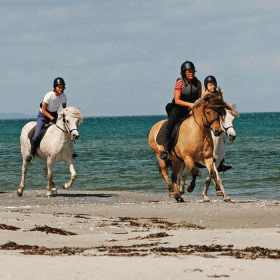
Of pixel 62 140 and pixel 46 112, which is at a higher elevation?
pixel 46 112

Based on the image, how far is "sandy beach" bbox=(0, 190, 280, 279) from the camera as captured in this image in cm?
587

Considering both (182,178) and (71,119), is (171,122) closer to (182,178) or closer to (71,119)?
(182,178)

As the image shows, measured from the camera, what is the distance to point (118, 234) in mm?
8648

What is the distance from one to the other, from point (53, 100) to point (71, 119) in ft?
2.85

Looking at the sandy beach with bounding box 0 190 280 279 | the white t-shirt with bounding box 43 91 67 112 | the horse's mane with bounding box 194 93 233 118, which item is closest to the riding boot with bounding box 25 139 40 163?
the white t-shirt with bounding box 43 91 67 112

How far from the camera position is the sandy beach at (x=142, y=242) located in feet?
19.2

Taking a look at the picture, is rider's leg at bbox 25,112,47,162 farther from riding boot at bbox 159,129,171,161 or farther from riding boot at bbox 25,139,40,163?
riding boot at bbox 159,129,171,161

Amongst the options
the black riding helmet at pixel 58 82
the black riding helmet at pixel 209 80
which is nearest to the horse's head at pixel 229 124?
the black riding helmet at pixel 209 80

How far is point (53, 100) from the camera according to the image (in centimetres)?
1526

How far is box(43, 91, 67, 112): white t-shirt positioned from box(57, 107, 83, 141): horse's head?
51cm

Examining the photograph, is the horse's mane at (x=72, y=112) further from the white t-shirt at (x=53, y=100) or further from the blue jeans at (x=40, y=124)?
the blue jeans at (x=40, y=124)


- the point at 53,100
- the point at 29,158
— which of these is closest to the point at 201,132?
the point at 53,100

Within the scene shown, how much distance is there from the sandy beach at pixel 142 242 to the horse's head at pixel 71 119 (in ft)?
7.40

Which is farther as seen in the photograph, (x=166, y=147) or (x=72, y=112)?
(x=72, y=112)
